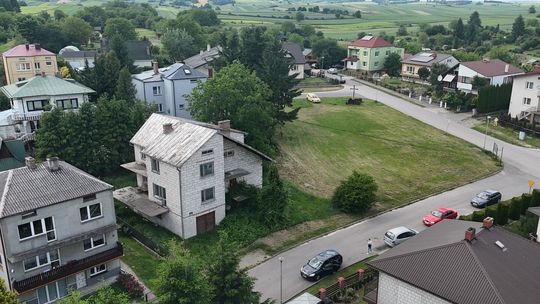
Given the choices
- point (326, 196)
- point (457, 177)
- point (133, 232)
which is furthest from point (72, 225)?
point (457, 177)

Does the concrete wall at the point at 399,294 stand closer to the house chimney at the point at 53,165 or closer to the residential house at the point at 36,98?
the house chimney at the point at 53,165

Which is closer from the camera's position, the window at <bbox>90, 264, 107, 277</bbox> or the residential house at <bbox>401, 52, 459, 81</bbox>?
the window at <bbox>90, 264, 107, 277</bbox>

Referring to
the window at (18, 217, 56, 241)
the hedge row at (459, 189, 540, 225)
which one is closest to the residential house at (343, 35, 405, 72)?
the hedge row at (459, 189, 540, 225)

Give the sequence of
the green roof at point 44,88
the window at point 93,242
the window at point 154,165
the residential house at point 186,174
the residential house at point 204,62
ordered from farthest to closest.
→ 1. the residential house at point 204,62
2. the green roof at point 44,88
3. the window at point 154,165
4. the residential house at point 186,174
5. the window at point 93,242

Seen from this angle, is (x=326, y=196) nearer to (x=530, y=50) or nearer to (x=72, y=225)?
(x=72, y=225)

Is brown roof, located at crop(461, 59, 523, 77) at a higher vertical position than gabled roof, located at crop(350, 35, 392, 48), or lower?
lower

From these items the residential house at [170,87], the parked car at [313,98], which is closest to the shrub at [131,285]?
the residential house at [170,87]

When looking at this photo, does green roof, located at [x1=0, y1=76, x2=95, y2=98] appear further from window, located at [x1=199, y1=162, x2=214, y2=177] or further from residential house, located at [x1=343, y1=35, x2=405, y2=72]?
residential house, located at [x1=343, y1=35, x2=405, y2=72]
